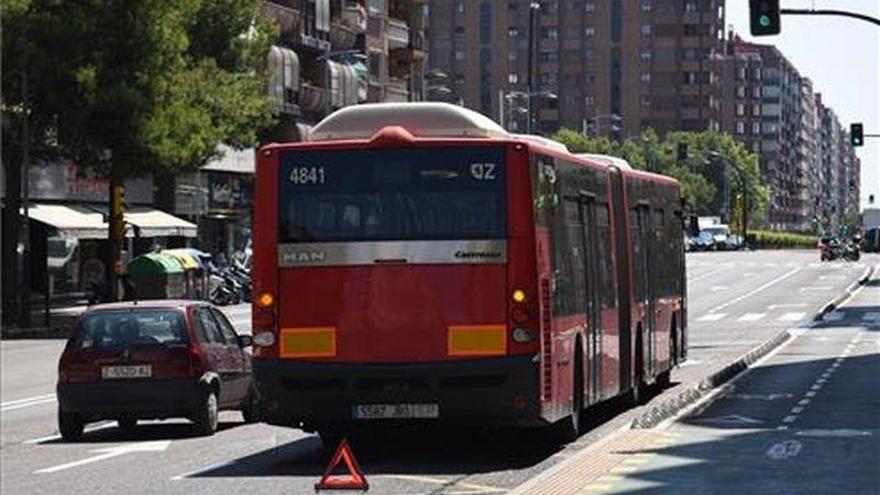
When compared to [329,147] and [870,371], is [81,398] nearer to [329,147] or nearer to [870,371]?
[329,147]

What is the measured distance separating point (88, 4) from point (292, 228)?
31409 mm

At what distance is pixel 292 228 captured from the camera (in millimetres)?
17219

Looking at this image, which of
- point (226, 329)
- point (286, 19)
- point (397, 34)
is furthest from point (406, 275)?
point (397, 34)

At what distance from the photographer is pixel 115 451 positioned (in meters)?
19.3

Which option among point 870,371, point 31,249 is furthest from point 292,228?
point 31,249

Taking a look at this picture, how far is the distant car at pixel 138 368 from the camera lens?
20203 millimetres

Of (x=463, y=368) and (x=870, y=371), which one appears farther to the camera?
(x=870, y=371)

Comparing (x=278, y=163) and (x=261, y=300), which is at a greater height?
(x=278, y=163)

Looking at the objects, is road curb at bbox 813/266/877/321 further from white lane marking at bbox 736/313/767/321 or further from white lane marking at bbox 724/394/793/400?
white lane marking at bbox 724/394/793/400

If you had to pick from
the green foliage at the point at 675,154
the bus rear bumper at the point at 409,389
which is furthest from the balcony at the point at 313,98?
the green foliage at the point at 675,154

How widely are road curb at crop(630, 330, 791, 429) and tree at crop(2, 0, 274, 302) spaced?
16.1 m

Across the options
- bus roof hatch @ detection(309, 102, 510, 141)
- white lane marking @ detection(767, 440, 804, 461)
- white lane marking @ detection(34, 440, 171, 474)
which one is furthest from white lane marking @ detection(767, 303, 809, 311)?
bus roof hatch @ detection(309, 102, 510, 141)

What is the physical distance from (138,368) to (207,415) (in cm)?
96

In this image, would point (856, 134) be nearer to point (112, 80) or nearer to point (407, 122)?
point (112, 80)
